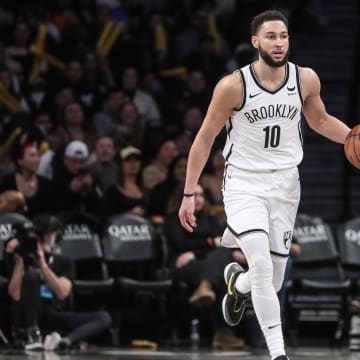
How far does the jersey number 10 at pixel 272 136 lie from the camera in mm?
8445

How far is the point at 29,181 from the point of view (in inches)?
486

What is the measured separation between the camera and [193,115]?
14.7 meters

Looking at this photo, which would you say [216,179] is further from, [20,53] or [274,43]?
[274,43]

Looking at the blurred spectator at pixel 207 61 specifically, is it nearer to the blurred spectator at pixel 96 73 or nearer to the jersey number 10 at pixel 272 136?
the blurred spectator at pixel 96 73

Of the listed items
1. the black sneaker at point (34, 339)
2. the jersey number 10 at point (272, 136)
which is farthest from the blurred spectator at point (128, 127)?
the jersey number 10 at point (272, 136)

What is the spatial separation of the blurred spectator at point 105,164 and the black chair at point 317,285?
194 cm

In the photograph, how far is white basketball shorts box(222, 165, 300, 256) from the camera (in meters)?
8.32

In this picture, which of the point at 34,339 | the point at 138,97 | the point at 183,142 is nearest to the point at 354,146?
the point at 34,339

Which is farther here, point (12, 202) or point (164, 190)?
point (164, 190)

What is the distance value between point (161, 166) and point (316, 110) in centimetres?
512

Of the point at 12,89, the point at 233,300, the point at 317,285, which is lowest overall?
the point at 317,285

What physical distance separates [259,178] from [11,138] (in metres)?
5.48

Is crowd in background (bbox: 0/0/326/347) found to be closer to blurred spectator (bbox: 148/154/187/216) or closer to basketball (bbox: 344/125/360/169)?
blurred spectator (bbox: 148/154/187/216)

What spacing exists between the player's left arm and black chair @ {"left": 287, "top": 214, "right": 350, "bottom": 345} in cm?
380
